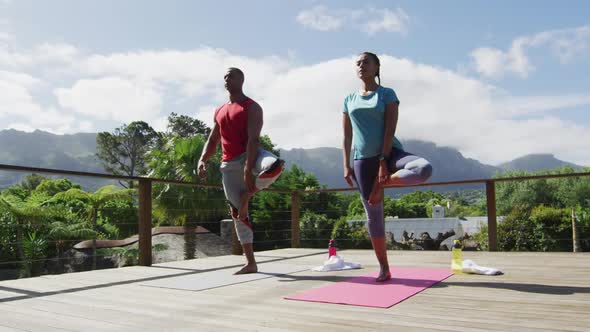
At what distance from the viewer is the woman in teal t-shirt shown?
93.0 inches

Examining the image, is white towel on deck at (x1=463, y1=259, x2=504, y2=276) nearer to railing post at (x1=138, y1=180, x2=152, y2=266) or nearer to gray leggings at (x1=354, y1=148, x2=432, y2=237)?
gray leggings at (x1=354, y1=148, x2=432, y2=237)

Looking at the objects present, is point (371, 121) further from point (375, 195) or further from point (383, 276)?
point (383, 276)

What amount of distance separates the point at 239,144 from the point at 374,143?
93cm

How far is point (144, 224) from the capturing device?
3805mm

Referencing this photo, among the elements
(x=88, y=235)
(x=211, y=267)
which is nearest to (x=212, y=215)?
(x=88, y=235)

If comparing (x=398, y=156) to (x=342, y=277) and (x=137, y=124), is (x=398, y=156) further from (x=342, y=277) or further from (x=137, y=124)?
(x=137, y=124)

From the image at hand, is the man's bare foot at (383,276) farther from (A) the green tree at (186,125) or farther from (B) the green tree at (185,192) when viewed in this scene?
(A) the green tree at (186,125)

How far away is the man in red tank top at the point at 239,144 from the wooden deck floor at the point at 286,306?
497 millimetres

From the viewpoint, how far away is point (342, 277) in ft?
9.12

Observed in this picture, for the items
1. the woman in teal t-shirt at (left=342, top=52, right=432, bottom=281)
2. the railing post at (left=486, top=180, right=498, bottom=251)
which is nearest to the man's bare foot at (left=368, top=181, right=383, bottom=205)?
the woman in teal t-shirt at (left=342, top=52, right=432, bottom=281)

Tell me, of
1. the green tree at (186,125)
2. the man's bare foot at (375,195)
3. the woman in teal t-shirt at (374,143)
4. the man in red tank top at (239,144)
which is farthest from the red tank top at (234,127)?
the green tree at (186,125)

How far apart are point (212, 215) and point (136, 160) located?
106 feet

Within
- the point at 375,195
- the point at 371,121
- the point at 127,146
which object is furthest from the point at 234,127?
the point at 127,146

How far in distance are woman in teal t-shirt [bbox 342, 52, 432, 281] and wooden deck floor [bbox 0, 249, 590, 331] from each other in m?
0.50
